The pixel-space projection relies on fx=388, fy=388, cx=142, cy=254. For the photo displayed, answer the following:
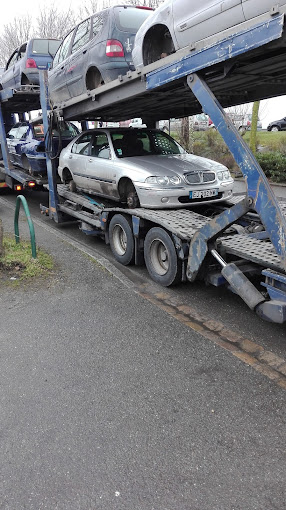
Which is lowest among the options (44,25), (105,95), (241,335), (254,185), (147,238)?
(241,335)

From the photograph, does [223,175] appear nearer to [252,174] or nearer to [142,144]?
[142,144]

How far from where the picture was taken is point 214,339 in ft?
13.2

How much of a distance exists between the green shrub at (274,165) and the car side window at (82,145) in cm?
764

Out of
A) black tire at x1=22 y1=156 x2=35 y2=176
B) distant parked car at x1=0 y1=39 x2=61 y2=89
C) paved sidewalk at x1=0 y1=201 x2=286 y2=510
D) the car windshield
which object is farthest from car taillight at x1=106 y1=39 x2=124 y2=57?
distant parked car at x1=0 y1=39 x2=61 y2=89

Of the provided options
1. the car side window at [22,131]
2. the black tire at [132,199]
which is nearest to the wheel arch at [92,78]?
the black tire at [132,199]

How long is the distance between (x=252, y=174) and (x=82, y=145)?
193 inches

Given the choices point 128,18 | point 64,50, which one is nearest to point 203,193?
point 128,18

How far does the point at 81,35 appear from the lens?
6910mm

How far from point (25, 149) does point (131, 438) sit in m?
8.81

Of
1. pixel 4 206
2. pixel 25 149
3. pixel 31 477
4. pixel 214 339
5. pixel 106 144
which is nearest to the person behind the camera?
pixel 31 477

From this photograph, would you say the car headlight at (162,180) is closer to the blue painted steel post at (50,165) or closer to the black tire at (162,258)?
the black tire at (162,258)

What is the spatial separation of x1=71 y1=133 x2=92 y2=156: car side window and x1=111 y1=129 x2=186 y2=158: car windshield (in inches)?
30.1

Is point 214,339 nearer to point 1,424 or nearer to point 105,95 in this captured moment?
point 1,424

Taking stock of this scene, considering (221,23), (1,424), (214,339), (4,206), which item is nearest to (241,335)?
(214,339)
